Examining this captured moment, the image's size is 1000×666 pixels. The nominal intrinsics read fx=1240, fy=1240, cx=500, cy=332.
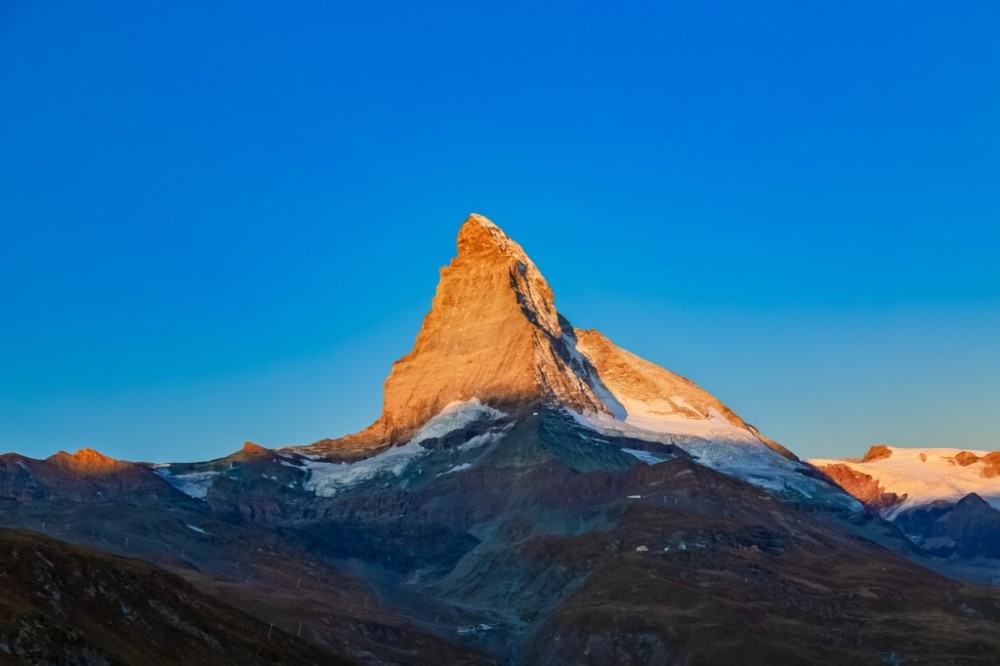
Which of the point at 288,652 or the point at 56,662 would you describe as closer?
the point at 56,662

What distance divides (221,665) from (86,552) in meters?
29.7

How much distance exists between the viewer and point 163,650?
167 metres

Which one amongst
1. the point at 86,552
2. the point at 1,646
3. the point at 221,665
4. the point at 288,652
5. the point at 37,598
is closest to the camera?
the point at 1,646

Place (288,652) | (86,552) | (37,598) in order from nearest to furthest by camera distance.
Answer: (37,598), (86,552), (288,652)

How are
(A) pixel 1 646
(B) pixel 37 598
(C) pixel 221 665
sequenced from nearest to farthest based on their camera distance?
1. (A) pixel 1 646
2. (B) pixel 37 598
3. (C) pixel 221 665

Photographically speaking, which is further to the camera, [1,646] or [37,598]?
[37,598]

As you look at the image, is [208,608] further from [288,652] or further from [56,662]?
[56,662]

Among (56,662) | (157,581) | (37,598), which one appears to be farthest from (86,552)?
(56,662)

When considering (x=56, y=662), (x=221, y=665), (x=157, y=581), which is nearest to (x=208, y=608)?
(x=157, y=581)

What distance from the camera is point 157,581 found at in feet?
620

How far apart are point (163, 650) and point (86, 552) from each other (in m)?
27.1

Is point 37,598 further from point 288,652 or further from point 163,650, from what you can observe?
point 288,652

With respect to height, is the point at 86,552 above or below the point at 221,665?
above

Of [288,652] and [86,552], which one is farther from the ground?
[86,552]
